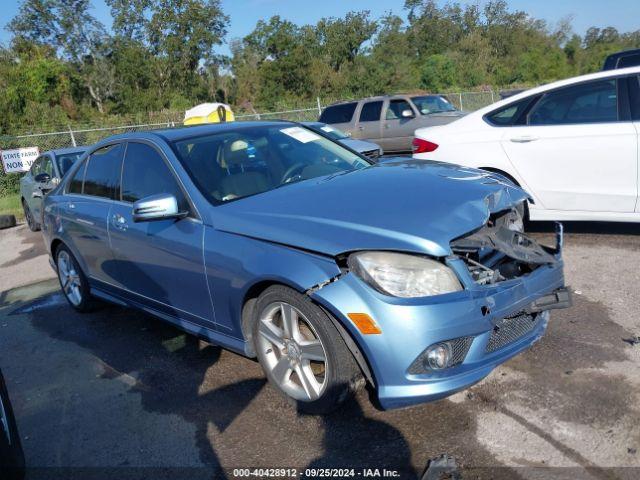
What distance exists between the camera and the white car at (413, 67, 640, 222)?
5.44 meters

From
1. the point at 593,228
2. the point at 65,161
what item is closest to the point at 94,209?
the point at 593,228

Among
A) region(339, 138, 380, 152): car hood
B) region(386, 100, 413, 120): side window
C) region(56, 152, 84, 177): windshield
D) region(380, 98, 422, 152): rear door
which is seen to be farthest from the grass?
region(386, 100, 413, 120): side window

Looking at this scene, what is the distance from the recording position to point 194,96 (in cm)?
4650

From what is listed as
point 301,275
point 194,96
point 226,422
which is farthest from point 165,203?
point 194,96

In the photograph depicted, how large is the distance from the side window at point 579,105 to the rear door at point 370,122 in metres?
9.10

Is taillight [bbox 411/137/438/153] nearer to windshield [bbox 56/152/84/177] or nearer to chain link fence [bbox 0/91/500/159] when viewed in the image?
windshield [bbox 56/152/84/177]

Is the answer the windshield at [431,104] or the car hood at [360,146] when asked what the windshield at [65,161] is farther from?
the windshield at [431,104]

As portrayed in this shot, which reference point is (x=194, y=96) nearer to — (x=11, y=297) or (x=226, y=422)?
(x=11, y=297)

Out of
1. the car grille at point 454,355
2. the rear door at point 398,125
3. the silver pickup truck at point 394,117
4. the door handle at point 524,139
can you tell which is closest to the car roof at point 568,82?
the door handle at point 524,139

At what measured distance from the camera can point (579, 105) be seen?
5.78m

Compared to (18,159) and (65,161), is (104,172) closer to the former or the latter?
(65,161)

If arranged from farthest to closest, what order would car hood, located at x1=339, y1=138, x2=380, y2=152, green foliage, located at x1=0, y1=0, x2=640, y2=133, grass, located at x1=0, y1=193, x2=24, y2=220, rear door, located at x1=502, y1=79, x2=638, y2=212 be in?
green foliage, located at x1=0, y1=0, x2=640, y2=133 < grass, located at x1=0, y1=193, x2=24, y2=220 < car hood, located at x1=339, y1=138, x2=380, y2=152 < rear door, located at x1=502, y1=79, x2=638, y2=212

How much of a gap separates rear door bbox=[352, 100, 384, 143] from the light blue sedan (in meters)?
10.5

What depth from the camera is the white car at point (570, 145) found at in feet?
17.8
